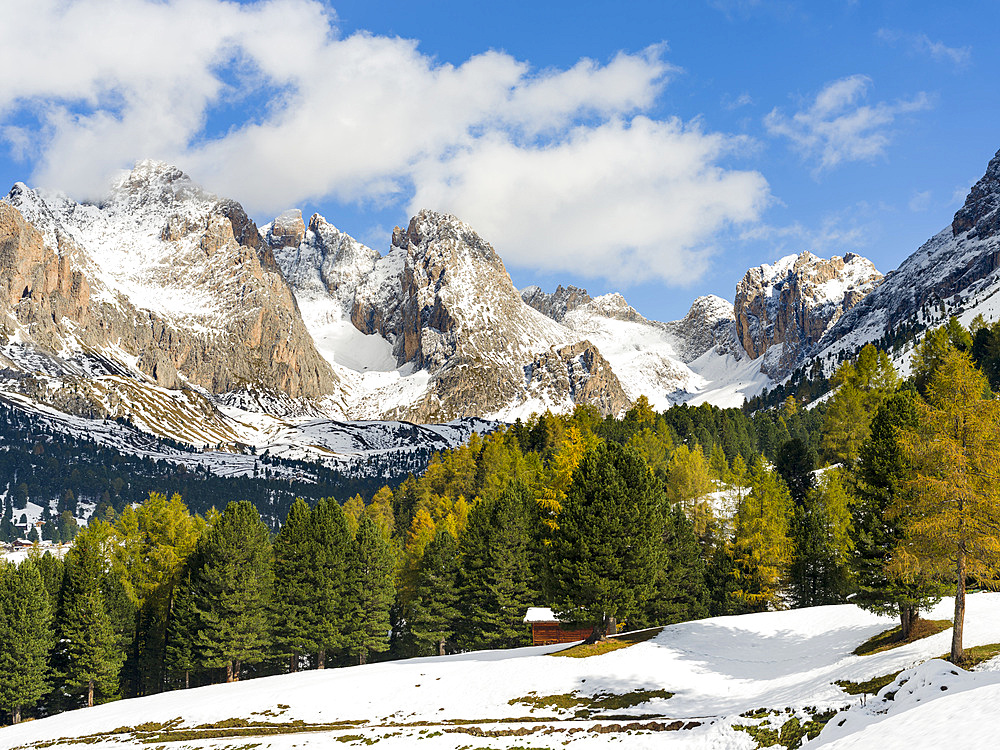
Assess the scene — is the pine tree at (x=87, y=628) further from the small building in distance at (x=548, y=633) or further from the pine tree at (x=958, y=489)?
the pine tree at (x=958, y=489)

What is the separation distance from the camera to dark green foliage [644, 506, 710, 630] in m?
56.1

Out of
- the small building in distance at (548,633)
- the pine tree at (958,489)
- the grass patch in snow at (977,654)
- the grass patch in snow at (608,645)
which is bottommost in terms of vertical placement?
the small building in distance at (548,633)

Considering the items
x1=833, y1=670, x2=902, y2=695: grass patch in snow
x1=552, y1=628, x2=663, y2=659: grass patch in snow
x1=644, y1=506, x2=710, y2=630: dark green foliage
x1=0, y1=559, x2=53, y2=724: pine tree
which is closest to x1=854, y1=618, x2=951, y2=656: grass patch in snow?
x1=833, y1=670, x2=902, y2=695: grass patch in snow

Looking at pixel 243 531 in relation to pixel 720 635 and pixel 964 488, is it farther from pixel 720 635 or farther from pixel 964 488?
pixel 964 488

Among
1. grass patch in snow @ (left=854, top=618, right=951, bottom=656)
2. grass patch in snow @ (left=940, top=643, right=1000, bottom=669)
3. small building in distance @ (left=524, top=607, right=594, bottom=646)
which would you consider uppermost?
grass patch in snow @ (left=940, top=643, right=1000, bottom=669)

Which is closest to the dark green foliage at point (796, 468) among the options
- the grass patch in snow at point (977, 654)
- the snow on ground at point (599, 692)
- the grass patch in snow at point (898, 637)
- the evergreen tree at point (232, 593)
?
the snow on ground at point (599, 692)

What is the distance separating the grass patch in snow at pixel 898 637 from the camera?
3559cm

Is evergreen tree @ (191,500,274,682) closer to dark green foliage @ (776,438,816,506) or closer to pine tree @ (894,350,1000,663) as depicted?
pine tree @ (894,350,1000,663)

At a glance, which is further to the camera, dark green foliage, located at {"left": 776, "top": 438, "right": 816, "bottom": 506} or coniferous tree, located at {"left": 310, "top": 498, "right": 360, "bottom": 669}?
dark green foliage, located at {"left": 776, "top": 438, "right": 816, "bottom": 506}

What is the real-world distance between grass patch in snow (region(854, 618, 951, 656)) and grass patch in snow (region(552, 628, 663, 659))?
1272 cm

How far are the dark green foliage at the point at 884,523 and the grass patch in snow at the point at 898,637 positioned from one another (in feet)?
2.03

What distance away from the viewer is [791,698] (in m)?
30.6

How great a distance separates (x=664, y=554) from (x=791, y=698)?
17.9m

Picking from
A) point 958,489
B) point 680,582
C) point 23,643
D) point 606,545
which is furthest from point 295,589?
point 958,489
